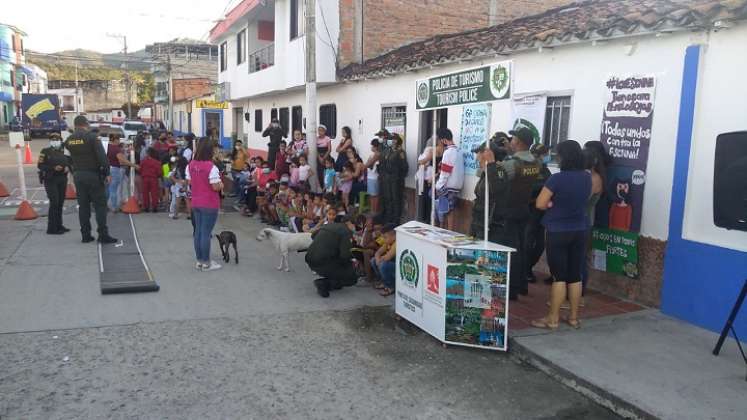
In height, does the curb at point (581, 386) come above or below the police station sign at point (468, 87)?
below

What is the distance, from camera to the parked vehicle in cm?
4350

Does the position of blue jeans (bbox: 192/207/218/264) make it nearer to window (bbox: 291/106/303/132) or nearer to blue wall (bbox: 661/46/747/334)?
blue wall (bbox: 661/46/747/334)

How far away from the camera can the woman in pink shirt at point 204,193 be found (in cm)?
746

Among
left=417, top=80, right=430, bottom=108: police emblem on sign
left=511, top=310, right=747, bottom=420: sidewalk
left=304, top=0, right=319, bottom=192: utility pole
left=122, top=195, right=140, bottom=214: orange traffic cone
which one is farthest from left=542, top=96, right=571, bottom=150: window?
left=122, top=195, right=140, bottom=214: orange traffic cone

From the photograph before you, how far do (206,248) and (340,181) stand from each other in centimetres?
403

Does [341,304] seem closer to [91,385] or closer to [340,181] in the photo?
[91,385]

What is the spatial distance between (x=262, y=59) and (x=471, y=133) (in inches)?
470

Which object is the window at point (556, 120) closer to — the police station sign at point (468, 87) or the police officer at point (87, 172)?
the police station sign at point (468, 87)

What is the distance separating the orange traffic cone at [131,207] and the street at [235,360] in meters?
5.19

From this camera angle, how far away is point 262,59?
1892 centimetres

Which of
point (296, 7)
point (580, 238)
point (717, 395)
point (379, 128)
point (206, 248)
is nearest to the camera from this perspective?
point (717, 395)

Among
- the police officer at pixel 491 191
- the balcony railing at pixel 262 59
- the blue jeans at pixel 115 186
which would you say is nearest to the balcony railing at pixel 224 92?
the balcony railing at pixel 262 59

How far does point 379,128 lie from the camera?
1199 cm

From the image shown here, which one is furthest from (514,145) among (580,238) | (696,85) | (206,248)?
(206,248)
